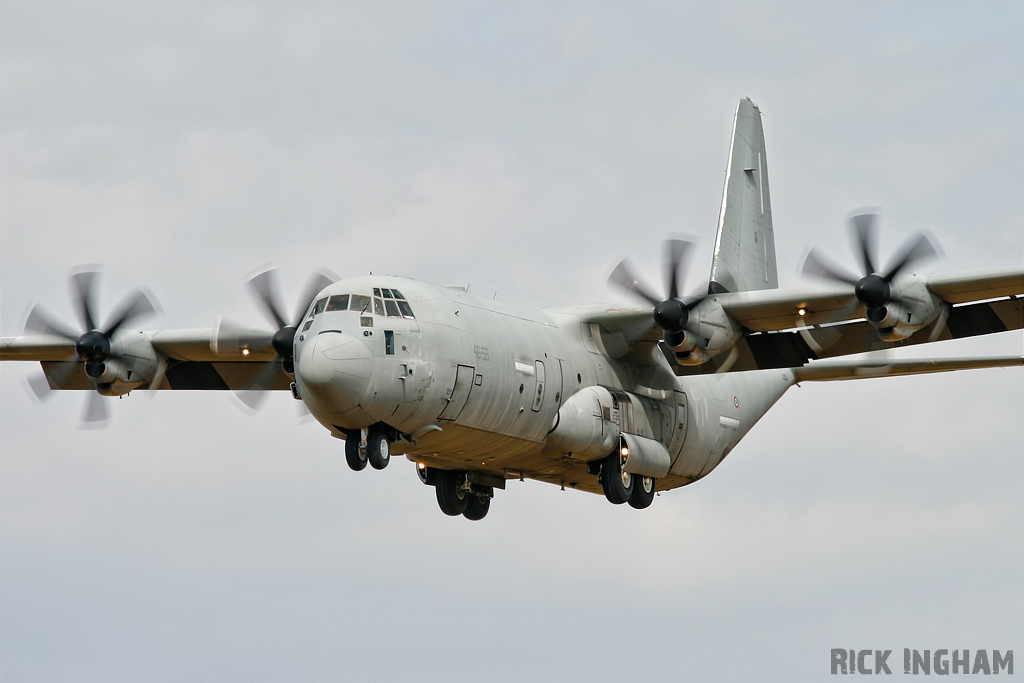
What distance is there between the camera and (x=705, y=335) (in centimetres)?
2517

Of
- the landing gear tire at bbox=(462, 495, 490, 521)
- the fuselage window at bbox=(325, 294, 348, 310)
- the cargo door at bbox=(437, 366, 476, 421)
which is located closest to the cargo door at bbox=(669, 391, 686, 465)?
the landing gear tire at bbox=(462, 495, 490, 521)

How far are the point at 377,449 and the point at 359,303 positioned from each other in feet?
7.17

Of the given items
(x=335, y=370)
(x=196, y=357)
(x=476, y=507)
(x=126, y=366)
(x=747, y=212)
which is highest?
(x=747, y=212)

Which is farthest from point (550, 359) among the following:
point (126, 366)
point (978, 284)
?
point (126, 366)

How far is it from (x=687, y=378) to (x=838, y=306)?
474cm

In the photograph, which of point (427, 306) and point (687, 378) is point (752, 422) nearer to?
point (687, 378)

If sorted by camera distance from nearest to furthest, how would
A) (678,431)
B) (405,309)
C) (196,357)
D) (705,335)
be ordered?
(405,309) < (705,335) < (678,431) < (196,357)

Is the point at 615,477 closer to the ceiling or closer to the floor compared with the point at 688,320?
closer to the floor

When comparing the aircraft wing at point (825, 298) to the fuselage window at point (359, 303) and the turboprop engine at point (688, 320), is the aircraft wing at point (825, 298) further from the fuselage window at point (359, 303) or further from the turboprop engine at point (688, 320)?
the fuselage window at point (359, 303)

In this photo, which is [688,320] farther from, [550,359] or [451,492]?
[451,492]

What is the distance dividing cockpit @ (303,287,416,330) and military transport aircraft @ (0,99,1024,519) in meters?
0.03

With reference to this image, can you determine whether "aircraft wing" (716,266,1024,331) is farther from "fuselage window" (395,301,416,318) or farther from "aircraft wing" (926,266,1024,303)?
"fuselage window" (395,301,416,318)

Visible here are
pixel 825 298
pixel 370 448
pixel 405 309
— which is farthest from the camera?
pixel 825 298

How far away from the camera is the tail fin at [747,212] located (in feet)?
101
